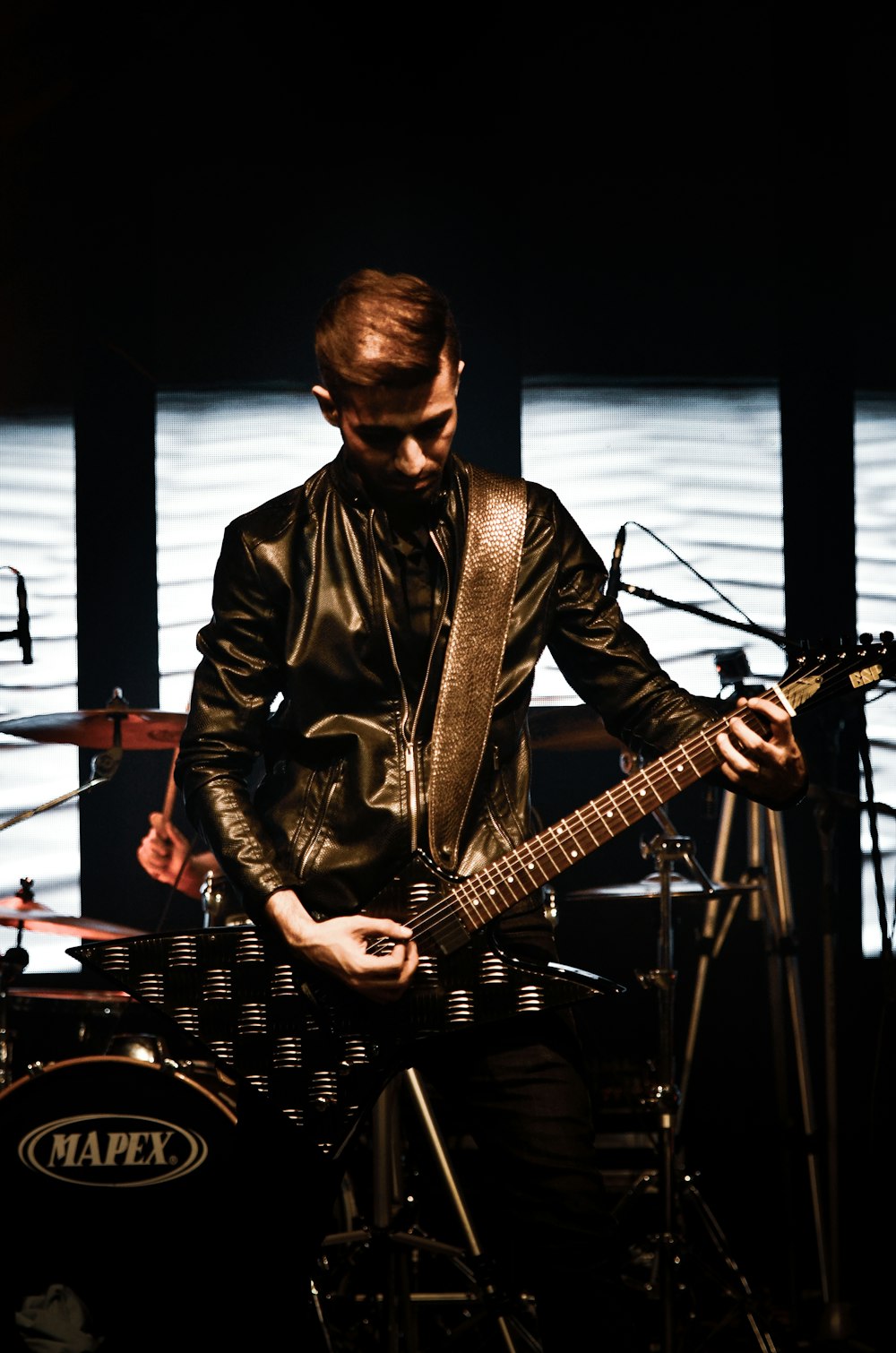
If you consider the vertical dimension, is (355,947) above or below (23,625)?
below

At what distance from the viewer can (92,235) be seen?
5.18m

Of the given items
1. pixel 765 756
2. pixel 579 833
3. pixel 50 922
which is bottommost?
pixel 50 922

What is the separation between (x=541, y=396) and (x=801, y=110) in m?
1.47

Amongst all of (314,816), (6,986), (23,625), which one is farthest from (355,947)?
(6,986)

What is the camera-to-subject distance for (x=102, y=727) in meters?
4.13

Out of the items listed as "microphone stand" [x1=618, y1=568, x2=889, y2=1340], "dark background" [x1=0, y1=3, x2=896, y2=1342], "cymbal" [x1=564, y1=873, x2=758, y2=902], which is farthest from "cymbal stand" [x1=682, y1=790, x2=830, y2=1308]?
"dark background" [x1=0, y1=3, x2=896, y2=1342]

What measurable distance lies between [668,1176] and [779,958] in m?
0.90

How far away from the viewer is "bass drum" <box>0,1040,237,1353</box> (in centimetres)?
306

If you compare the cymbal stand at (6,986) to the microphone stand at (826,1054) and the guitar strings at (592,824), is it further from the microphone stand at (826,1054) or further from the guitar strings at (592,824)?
the microphone stand at (826,1054)

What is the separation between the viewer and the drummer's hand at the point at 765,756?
227 centimetres

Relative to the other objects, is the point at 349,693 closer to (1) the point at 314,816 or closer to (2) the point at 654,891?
(1) the point at 314,816

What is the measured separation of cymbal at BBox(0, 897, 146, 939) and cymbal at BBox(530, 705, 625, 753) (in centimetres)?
129

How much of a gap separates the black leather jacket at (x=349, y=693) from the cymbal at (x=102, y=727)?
1.51 m

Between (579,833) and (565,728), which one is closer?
(579,833)
